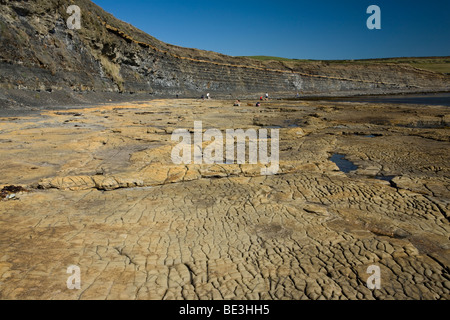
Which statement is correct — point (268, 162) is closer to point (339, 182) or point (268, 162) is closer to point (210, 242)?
point (339, 182)

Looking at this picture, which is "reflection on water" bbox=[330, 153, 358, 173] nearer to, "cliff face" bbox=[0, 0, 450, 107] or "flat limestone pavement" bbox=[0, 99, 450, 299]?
"flat limestone pavement" bbox=[0, 99, 450, 299]

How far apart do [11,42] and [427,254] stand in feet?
68.8

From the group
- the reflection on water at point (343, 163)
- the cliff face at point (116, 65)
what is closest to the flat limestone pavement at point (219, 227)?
the reflection on water at point (343, 163)

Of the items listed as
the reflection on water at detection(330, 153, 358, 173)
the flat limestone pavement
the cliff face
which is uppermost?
the cliff face

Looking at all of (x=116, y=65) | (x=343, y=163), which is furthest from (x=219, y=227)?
(x=116, y=65)

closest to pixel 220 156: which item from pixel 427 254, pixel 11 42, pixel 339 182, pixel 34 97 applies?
pixel 339 182

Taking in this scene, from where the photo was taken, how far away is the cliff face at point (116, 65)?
55.2 ft

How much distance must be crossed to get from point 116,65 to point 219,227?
26.8m

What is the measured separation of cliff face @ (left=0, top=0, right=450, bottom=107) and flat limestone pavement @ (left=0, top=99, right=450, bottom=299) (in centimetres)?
1443

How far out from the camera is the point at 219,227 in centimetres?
348

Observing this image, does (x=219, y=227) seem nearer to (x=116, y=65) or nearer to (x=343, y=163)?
(x=343, y=163)

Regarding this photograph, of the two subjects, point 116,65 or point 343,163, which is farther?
point 116,65

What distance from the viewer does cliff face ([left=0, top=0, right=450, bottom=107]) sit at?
16812mm

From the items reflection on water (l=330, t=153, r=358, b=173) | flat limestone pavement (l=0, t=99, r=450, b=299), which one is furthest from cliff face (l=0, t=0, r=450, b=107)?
reflection on water (l=330, t=153, r=358, b=173)
